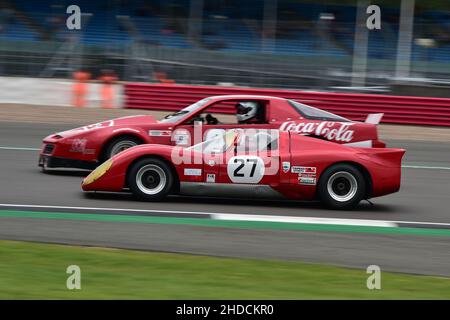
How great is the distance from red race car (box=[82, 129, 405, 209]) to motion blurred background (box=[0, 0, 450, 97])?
13451 mm

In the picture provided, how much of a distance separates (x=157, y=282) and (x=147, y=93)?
14.8m

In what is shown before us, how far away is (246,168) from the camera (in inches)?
380

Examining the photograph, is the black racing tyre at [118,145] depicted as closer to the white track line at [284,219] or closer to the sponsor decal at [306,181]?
the white track line at [284,219]

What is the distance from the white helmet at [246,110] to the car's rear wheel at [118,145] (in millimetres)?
1473

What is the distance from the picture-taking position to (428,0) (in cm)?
2953

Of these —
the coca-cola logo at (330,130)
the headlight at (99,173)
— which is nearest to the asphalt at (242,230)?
the headlight at (99,173)

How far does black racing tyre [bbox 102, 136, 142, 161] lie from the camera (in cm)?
1159

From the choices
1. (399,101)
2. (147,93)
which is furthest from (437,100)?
(147,93)

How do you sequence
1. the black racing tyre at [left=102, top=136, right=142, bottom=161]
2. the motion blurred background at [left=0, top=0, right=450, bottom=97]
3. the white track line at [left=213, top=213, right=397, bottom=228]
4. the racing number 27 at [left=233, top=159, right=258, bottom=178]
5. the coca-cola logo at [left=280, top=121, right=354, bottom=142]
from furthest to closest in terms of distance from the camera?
the motion blurred background at [left=0, top=0, right=450, bottom=97] < the coca-cola logo at [left=280, top=121, right=354, bottom=142] < the black racing tyre at [left=102, top=136, right=142, bottom=161] < the racing number 27 at [left=233, top=159, right=258, bottom=178] < the white track line at [left=213, top=213, right=397, bottom=228]

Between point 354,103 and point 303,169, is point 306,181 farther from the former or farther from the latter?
point 354,103

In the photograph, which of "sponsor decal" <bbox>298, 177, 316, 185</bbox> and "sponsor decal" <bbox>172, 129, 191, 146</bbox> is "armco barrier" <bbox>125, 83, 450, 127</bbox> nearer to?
"sponsor decal" <bbox>172, 129, 191, 146</bbox>

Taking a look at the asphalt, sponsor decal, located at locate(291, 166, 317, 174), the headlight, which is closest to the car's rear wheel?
the asphalt

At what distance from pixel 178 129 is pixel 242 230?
315 cm
